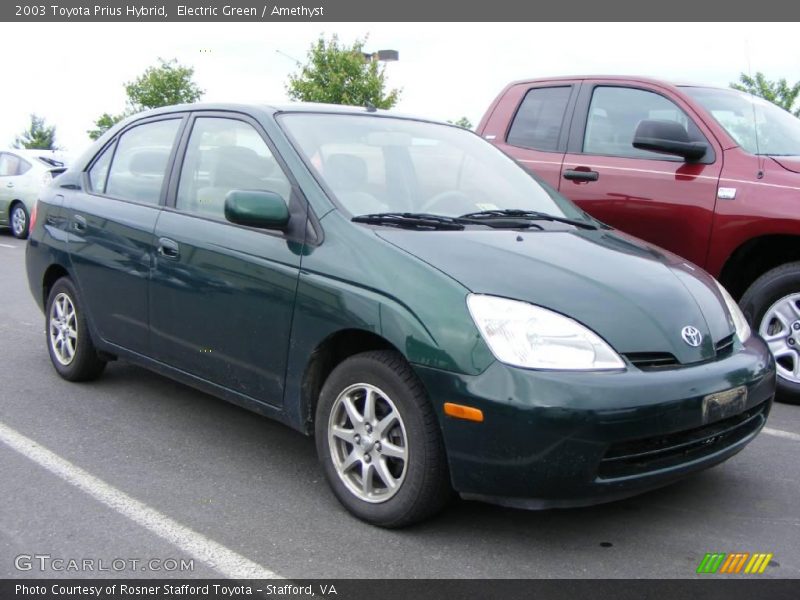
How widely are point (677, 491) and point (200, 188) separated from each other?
2.67 metres

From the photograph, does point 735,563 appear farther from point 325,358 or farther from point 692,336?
point 325,358

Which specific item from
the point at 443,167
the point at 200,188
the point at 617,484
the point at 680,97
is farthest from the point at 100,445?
the point at 680,97

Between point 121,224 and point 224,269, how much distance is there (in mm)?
1075

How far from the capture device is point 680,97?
593 centimetres

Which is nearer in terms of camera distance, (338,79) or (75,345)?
(75,345)

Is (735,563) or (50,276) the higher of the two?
(50,276)

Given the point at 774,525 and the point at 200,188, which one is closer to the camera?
the point at 774,525

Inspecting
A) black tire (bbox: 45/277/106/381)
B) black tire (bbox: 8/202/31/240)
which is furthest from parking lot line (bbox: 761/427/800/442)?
black tire (bbox: 8/202/31/240)

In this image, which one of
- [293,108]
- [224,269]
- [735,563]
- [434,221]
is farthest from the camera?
[293,108]

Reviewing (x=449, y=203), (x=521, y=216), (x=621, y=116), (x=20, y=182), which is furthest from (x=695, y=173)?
(x=20, y=182)

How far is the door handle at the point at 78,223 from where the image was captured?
5137 mm

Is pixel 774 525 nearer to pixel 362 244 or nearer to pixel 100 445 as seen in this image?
pixel 362 244

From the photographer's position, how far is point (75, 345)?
534 centimetres

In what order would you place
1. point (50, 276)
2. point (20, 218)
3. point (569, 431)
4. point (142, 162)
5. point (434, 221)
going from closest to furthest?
point (569, 431), point (434, 221), point (142, 162), point (50, 276), point (20, 218)
